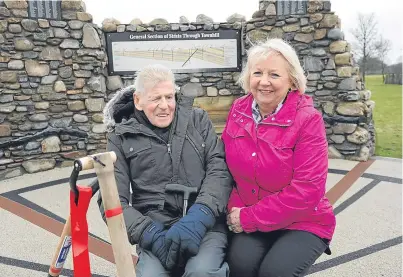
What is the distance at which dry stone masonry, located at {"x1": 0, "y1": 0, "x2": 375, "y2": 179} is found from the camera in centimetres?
536

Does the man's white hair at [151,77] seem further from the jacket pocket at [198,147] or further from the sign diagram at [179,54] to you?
the sign diagram at [179,54]

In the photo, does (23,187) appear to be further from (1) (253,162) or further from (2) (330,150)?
(2) (330,150)

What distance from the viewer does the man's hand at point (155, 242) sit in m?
1.70

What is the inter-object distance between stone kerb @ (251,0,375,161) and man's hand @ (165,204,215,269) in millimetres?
4714

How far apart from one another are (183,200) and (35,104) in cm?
434

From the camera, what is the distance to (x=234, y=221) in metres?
1.94

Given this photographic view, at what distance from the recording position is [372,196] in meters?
4.36

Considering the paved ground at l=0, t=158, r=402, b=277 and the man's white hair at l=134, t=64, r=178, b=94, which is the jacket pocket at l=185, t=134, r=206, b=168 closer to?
the man's white hair at l=134, t=64, r=178, b=94

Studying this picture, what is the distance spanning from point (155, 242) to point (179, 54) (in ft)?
16.2

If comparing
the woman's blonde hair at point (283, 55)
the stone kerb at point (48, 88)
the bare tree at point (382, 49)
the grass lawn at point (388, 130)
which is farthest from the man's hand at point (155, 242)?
the bare tree at point (382, 49)

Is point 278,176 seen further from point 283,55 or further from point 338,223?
point 338,223

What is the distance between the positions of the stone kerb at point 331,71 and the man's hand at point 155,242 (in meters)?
4.80

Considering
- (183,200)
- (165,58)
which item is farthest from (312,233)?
(165,58)

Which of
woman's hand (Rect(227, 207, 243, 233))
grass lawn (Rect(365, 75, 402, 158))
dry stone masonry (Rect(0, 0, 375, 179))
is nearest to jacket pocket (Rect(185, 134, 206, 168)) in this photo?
woman's hand (Rect(227, 207, 243, 233))
